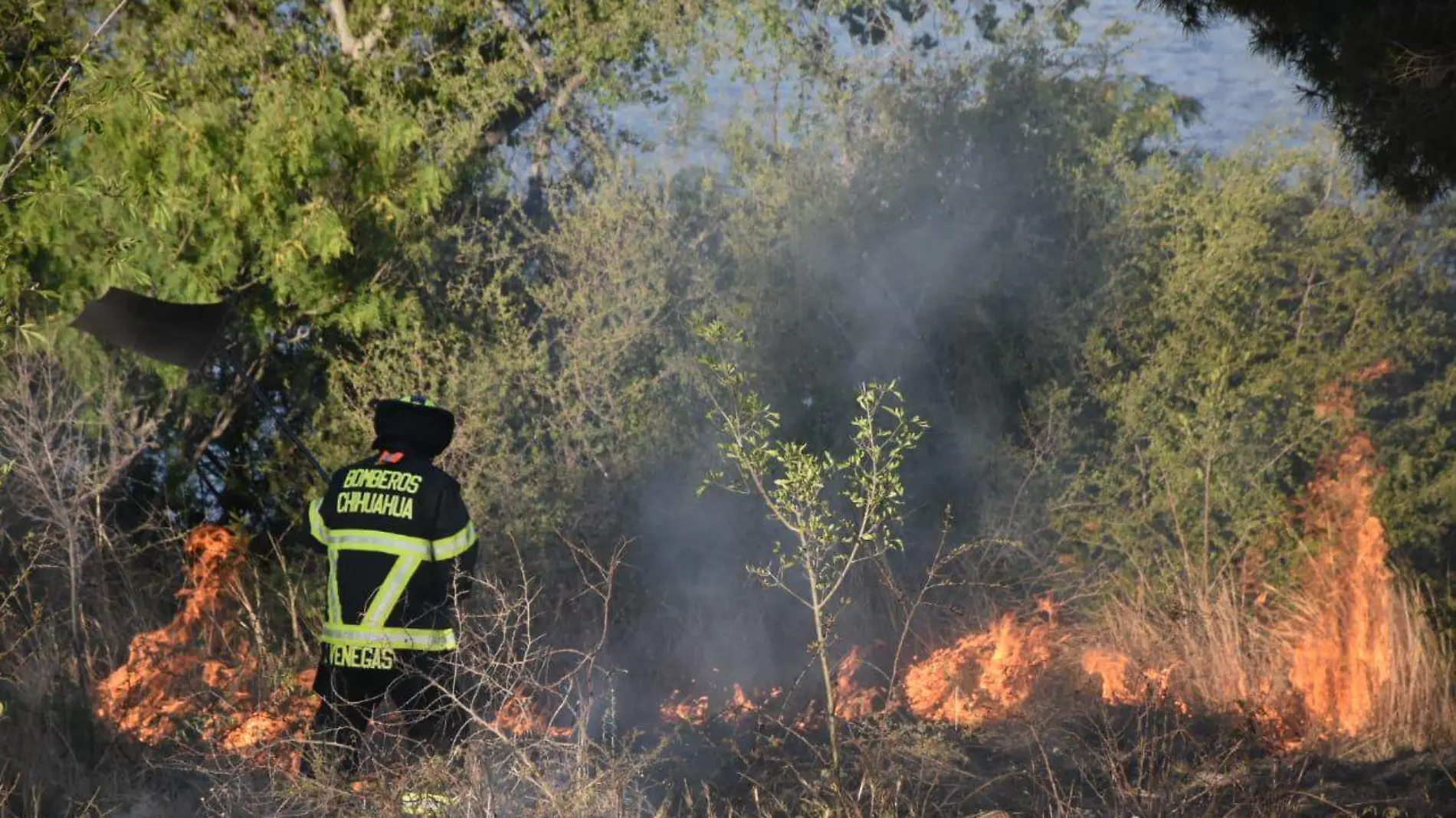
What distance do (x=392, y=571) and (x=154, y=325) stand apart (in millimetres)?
2339

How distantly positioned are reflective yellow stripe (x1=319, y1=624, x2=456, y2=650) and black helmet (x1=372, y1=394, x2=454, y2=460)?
0.73 meters

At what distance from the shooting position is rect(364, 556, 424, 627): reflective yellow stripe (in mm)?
6543

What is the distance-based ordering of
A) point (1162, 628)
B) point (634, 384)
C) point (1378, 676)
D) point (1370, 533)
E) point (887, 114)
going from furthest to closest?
1. point (887, 114)
2. point (634, 384)
3. point (1370, 533)
4. point (1162, 628)
5. point (1378, 676)

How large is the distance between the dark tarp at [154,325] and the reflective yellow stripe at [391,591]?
6.69ft

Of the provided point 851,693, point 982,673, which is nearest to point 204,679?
point 851,693

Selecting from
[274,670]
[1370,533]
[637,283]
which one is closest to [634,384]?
[637,283]

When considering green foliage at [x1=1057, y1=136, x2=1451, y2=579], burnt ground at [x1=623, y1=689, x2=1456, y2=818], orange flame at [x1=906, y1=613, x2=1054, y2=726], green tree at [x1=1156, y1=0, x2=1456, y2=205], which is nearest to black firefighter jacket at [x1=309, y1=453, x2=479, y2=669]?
burnt ground at [x1=623, y1=689, x2=1456, y2=818]

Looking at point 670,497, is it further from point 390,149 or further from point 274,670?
point 274,670

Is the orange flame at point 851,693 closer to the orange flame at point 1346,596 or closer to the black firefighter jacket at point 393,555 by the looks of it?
the orange flame at point 1346,596

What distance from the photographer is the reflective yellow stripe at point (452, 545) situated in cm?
654

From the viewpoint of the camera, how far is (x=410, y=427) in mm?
6676

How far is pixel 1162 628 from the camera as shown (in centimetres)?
948

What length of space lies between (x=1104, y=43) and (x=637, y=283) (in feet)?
18.4

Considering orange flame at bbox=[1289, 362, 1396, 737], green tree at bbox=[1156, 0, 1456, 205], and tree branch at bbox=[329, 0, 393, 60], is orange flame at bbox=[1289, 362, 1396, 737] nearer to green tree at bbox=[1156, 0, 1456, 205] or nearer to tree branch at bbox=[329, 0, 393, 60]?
green tree at bbox=[1156, 0, 1456, 205]
